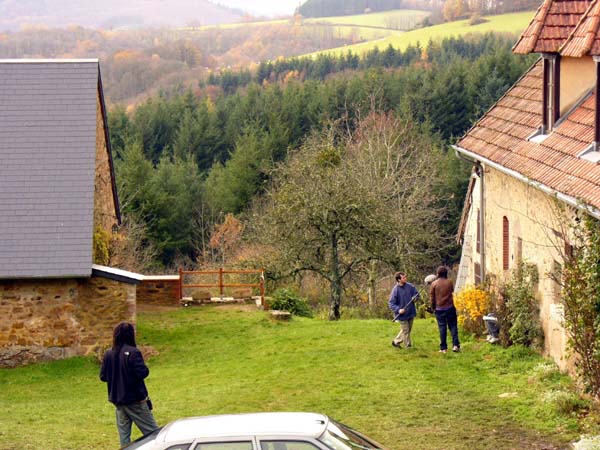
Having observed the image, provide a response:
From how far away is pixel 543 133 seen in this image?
1758 centimetres

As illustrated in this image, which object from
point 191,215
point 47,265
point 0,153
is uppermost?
point 0,153

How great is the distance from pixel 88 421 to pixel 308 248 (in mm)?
15251

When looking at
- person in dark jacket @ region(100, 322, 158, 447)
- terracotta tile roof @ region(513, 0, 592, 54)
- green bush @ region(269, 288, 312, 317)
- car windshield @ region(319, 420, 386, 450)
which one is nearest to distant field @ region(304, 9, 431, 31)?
green bush @ region(269, 288, 312, 317)

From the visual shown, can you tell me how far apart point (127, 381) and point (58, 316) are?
10.5 meters

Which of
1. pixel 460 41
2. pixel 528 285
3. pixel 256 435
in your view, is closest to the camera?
pixel 256 435

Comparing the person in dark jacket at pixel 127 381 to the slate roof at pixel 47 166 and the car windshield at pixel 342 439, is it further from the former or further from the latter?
the slate roof at pixel 47 166

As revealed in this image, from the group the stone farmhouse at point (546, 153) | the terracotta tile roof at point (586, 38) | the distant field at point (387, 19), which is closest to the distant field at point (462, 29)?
the distant field at point (387, 19)

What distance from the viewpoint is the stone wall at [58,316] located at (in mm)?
21297

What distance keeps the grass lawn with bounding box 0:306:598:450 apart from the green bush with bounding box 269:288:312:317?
3747 mm

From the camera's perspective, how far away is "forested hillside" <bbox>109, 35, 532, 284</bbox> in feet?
179

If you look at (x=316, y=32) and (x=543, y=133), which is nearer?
(x=543, y=133)

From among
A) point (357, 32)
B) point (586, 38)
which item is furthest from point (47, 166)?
point (357, 32)

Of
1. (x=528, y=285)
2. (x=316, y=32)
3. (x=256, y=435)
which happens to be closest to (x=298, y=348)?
(x=528, y=285)

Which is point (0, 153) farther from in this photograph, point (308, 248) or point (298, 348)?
point (308, 248)
